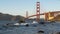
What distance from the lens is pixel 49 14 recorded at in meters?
73.1

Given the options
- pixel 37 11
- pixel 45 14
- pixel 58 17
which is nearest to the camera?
pixel 45 14

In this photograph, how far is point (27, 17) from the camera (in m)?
77.7

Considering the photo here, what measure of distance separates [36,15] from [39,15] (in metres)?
0.95

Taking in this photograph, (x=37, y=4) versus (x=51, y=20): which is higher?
(x=37, y=4)

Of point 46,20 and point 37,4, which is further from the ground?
point 37,4

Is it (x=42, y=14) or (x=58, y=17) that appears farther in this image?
A: (x=58, y=17)

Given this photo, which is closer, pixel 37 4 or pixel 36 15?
pixel 36 15

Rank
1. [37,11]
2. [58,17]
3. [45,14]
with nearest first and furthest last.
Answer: [45,14] → [37,11] → [58,17]

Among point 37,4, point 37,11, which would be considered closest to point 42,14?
point 37,11

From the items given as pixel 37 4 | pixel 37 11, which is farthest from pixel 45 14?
pixel 37 4

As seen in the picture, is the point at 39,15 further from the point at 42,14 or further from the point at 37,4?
the point at 37,4

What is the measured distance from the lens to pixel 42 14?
2820 inches

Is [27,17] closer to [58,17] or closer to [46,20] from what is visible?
[46,20]

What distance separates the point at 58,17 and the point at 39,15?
518 inches
